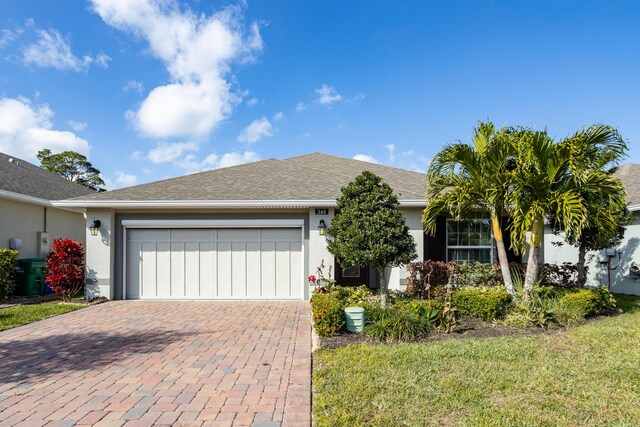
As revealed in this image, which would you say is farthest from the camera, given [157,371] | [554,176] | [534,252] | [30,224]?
[30,224]

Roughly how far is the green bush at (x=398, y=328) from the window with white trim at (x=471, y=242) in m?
4.99

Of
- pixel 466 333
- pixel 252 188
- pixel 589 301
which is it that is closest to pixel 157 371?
pixel 466 333

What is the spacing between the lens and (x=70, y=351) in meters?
5.39

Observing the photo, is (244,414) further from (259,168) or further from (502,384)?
(259,168)

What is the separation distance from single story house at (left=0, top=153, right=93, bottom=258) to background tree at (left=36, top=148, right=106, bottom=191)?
70.7 ft

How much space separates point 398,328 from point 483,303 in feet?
7.15

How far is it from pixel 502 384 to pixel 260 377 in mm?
2771

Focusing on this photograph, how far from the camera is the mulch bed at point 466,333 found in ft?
18.7

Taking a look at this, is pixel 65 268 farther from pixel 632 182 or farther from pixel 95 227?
pixel 632 182

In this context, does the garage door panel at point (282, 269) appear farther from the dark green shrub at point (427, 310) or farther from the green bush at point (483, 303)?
the green bush at point (483, 303)

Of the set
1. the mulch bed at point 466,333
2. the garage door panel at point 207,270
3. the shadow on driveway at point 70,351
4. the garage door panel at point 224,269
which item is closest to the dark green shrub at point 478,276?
the mulch bed at point 466,333

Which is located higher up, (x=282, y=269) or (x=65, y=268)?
(x=65, y=268)

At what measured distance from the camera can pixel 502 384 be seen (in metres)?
3.97

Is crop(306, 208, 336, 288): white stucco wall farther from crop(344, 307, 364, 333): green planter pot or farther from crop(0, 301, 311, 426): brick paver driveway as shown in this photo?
crop(344, 307, 364, 333): green planter pot
